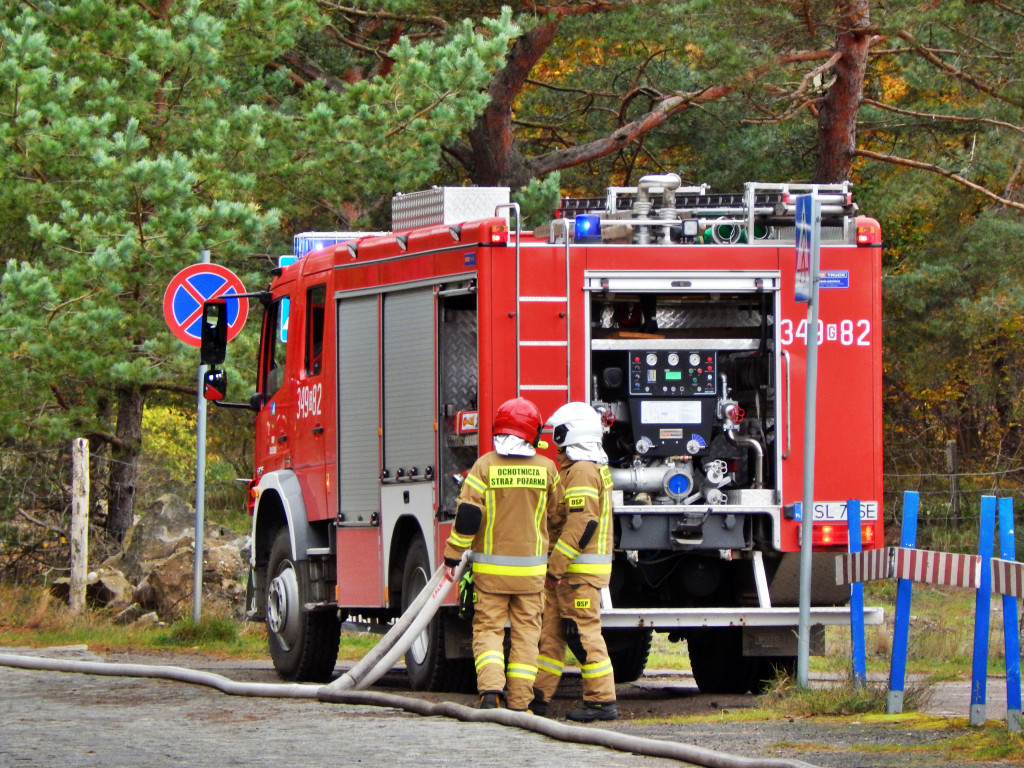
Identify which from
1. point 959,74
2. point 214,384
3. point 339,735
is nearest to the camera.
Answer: point 339,735

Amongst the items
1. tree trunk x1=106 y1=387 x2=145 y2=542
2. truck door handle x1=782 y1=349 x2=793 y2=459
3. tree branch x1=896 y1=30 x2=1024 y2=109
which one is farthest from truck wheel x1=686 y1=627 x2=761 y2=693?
tree branch x1=896 y1=30 x2=1024 y2=109

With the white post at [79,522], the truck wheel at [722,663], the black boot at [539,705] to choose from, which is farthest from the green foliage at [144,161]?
the black boot at [539,705]

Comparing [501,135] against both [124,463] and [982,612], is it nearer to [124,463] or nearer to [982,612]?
[124,463]

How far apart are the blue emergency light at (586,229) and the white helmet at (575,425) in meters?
1.09

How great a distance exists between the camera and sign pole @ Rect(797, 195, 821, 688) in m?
8.98

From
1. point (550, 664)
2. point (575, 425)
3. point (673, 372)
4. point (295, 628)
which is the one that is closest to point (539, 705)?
point (550, 664)

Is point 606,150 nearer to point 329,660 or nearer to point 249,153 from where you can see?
point 249,153

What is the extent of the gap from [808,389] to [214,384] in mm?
4833

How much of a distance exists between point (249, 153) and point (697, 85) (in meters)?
7.44

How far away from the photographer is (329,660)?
1162cm

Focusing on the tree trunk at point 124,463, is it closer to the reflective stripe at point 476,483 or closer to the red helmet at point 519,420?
the reflective stripe at point 476,483

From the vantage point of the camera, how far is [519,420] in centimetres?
890

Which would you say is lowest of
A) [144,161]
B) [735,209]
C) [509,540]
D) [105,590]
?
[105,590]

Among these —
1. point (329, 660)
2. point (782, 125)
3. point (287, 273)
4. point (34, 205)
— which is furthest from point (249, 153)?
point (782, 125)
